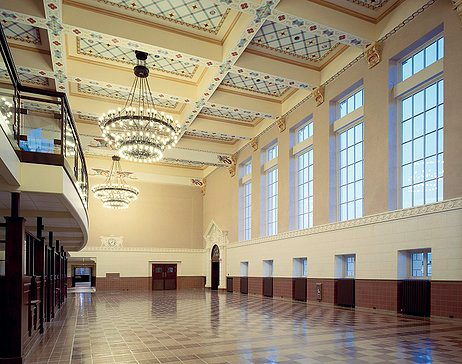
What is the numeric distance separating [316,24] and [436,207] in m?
5.53

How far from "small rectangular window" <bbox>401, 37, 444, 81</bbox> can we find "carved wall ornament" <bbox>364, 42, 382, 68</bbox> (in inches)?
27.8

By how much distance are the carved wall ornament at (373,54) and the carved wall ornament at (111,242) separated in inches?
743

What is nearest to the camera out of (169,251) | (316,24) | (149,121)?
(316,24)

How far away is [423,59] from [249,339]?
8.49 metres

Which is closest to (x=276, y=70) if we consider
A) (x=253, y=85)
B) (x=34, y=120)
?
(x=253, y=85)

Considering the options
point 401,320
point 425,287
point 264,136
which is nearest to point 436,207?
point 425,287

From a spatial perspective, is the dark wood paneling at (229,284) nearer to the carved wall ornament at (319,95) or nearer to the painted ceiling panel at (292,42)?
the carved wall ornament at (319,95)

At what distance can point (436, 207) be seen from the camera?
9.84 metres

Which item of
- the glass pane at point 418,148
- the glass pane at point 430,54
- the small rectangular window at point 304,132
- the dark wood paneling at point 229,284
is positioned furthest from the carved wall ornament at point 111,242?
the glass pane at point 430,54

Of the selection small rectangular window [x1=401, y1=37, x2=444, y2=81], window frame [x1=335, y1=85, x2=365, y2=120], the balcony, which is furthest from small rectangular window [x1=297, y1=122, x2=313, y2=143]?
the balcony

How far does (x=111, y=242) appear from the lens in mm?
26047

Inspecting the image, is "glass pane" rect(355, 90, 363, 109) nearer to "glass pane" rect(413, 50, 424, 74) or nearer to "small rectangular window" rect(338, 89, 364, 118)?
"small rectangular window" rect(338, 89, 364, 118)

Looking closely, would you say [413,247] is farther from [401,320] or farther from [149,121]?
[149,121]

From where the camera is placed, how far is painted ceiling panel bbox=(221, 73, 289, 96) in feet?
51.1
